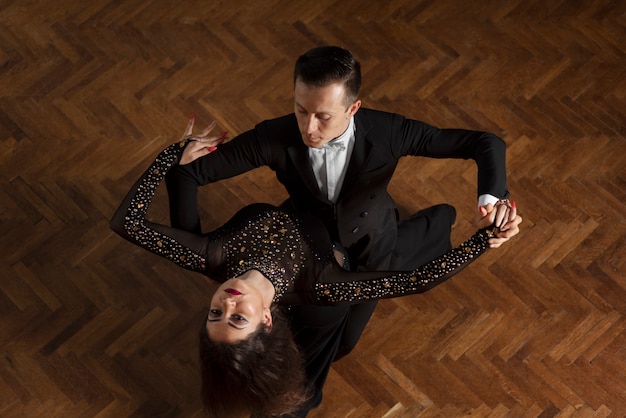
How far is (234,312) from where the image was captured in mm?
2420

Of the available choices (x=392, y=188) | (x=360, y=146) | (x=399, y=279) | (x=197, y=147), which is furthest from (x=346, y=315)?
(x=197, y=147)

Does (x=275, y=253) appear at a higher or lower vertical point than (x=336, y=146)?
lower

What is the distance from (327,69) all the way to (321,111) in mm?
129

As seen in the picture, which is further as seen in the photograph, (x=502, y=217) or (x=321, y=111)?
(x=502, y=217)

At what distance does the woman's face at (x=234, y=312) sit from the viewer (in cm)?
242

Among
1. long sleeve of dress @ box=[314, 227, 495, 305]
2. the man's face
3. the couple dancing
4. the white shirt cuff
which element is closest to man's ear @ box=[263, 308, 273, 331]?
the couple dancing

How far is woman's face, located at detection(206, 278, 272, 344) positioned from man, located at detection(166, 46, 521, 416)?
1.13ft

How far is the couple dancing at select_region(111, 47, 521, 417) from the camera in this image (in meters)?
2.50

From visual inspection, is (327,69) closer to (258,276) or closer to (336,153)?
(336,153)

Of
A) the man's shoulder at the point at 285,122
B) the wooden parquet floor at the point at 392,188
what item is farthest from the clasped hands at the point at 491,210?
the wooden parquet floor at the point at 392,188

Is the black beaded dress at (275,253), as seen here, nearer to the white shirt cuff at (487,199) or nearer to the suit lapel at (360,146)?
the white shirt cuff at (487,199)

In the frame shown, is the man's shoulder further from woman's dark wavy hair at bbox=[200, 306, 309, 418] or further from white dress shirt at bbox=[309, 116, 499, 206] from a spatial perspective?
woman's dark wavy hair at bbox=[200, 306, 309, 418]

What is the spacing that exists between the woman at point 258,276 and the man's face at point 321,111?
37cm

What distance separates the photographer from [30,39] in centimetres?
403
